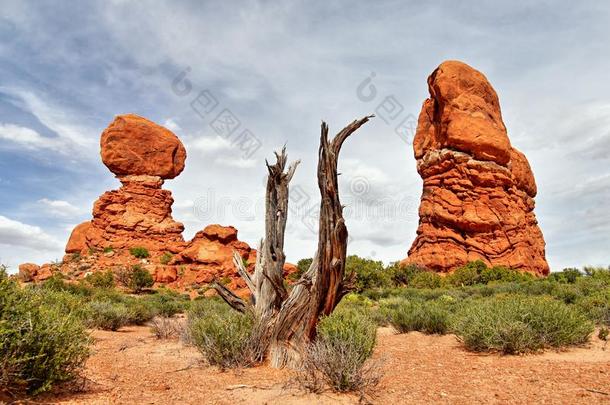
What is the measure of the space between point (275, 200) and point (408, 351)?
15.2 ft

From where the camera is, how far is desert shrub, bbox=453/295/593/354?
25.8ft

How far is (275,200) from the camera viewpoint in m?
8.62

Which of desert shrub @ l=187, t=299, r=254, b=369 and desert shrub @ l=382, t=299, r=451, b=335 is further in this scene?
desert shrub @ l=382, t=299, r=451, b=335

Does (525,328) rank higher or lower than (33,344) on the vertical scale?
higher

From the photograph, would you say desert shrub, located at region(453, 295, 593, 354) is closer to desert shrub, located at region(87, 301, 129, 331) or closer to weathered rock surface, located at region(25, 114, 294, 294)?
desert shrub, located at region(87, 301, 129, 331)

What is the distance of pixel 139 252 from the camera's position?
40375mm

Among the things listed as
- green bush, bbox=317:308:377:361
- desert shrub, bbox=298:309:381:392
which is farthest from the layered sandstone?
desert shrub, bbox=298:309:381:392

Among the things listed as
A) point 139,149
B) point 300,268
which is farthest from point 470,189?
point 139,149

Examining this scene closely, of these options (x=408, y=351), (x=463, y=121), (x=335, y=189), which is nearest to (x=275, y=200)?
(x=335, y=189)

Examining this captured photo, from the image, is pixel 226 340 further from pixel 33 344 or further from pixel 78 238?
pixel 78 238

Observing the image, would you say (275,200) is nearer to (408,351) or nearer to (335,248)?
(335,248)

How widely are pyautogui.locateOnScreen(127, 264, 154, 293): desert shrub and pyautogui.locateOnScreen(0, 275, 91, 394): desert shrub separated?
96.0 feet

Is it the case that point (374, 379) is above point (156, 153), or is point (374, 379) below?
below

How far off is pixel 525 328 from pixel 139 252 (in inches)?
1525
